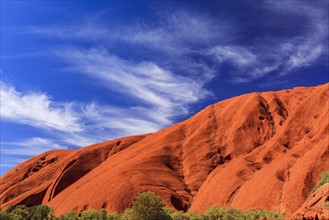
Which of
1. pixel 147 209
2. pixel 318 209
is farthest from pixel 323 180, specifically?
pixel 318 209

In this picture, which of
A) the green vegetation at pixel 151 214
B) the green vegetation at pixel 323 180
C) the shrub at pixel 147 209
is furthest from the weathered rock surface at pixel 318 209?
the green vegetation at pixel 323 180

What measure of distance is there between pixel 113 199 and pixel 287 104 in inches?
1896

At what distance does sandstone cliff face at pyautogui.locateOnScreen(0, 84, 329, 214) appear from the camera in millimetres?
67562

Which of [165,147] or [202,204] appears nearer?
[202,204]

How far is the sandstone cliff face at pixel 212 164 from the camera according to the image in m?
67.6

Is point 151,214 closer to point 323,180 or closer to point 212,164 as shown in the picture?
point 323,180

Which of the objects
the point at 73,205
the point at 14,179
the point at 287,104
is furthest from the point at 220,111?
the point at 14,179

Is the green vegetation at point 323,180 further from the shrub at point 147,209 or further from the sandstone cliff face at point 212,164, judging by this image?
the shrub at point 147,209

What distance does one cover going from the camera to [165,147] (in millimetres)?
90250

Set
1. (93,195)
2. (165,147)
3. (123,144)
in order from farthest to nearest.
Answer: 1. (123,144)
2. (165,147)
3. (93,195)

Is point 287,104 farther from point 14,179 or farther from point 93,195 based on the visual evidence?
point 14,179

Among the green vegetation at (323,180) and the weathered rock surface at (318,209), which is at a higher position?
the green vegetation at (323,180)

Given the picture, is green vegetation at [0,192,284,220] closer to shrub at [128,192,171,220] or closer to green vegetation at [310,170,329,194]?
shrub at [128,192,171,220]

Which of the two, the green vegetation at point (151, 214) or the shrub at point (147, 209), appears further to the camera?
the green vegetation at point (151, 214)
